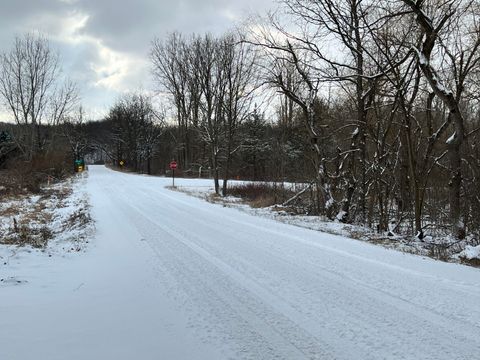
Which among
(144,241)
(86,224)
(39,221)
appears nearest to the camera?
(144,241)

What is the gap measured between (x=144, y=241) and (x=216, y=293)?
4.45 meters

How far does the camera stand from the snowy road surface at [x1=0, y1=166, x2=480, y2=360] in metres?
4.20

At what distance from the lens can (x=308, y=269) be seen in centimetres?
732

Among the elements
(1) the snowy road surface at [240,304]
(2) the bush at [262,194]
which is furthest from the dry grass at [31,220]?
(2) the bush at [262,194]

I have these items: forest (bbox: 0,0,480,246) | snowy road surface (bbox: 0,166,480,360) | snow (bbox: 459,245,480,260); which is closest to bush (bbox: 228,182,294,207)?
forest (bbox: 0,0,480,246)

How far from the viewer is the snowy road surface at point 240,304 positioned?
13.8 feet

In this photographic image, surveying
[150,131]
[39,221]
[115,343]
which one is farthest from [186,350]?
[150,131]

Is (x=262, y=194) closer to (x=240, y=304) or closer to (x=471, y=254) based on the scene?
(x=471, y=254)

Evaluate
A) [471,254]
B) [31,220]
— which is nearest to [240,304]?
[471,254]

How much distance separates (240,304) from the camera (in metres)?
5.52

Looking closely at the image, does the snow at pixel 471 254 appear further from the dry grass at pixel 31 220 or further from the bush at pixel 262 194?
the bush at pixel 262 194

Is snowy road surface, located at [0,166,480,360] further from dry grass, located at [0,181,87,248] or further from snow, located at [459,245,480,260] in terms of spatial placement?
dry grass, located at [0,181,87,248]

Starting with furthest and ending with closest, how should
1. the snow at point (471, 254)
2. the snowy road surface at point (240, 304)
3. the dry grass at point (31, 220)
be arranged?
the dry grass at point (31, 220) → the snow at point (471, 254) → the snowy road surface at point (240, 304)

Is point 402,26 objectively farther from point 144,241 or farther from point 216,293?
point 216,293
